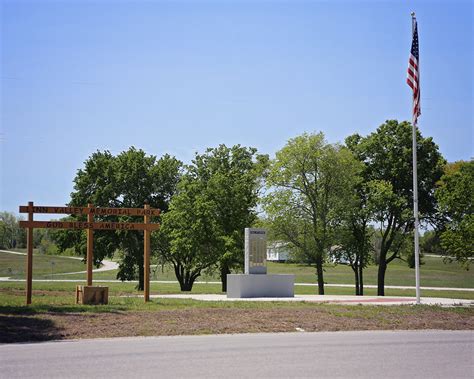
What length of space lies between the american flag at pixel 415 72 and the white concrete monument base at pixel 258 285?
9.51 meters

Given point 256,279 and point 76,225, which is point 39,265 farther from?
point 76,225

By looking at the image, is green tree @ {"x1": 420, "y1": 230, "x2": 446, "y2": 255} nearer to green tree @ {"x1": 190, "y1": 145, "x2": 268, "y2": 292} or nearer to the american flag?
green tree @ {"x1": 190, "y1": 145, "x2": 268, "y2": 292}

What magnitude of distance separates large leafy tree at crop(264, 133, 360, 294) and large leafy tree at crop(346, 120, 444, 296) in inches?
142

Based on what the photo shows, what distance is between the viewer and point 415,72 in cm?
2628

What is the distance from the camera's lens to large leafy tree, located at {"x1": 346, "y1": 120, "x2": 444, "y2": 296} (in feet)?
143

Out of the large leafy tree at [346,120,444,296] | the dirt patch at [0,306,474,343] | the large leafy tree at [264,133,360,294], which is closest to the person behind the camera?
the dirt patch at [0,306,474,343]

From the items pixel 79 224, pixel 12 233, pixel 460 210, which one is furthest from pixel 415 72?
pixel 12 233

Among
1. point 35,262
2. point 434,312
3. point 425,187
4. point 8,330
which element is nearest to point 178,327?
point 8,330

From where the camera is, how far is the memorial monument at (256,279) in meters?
29.6

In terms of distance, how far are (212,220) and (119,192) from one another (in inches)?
333

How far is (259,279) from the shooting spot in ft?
98.2

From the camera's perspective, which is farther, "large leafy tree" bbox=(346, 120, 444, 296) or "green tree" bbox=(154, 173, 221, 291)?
"large leafy tree" bbox=(346, 120, 444, 296)

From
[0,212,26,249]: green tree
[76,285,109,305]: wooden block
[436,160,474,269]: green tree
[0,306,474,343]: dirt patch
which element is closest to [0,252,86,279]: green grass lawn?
[0,212,26,249]: green tree

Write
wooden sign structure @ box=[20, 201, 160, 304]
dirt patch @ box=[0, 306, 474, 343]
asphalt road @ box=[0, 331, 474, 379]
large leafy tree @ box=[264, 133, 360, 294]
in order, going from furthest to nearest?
large leafy tree @ box=[264, 133, 360, 294] < wooden sign structure @ box=[20, 201, 160, 304] < dirt patch @ box=[0, 306, 474, 343] < asphalt road @ box=[0, 331, 474, 379]
